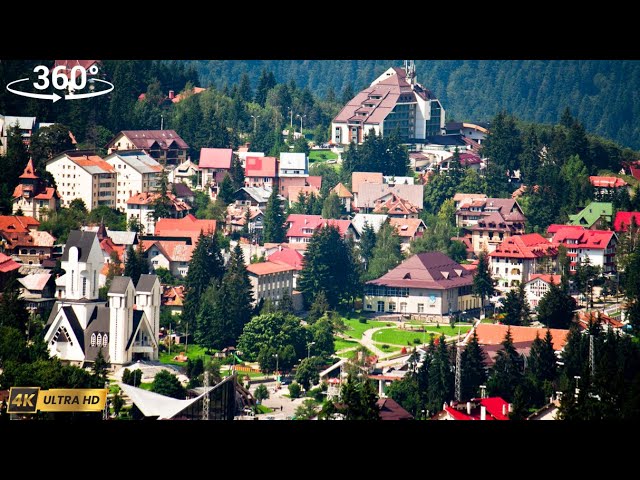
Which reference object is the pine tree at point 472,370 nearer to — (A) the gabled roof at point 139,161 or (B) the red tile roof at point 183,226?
(B) the red tile roof at point 183,226

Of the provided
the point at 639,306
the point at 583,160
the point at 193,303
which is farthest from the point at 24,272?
the point at 583,160

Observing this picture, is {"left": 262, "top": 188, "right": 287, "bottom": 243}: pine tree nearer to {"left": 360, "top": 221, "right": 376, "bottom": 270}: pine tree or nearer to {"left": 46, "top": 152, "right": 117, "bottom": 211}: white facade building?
{"left": 360, "top": 221, "right": 376, "bottom": 270}: pine tree

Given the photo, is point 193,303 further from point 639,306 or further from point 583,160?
point 583,160

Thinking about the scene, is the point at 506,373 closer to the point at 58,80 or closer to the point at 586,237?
the point at 58,80

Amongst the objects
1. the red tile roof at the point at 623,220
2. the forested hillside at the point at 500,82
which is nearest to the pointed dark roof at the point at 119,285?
the red tile roof at the point at 623,220

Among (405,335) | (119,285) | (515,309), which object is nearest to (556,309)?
(515,309)
